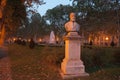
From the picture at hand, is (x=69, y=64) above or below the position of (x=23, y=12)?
below

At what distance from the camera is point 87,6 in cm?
6475

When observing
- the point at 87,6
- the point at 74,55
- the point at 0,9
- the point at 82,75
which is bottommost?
the point at 82,75

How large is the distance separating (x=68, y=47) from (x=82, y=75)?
4.77ft

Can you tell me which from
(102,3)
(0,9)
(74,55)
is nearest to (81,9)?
A: (102,3)

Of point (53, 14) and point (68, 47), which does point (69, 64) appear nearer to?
point (68, 47)

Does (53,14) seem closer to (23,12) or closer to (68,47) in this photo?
(23,12)

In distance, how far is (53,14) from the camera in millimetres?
97750

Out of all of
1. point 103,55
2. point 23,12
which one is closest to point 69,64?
point 103,55

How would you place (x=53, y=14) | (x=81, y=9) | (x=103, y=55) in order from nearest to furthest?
(x=103, y=55), (x=81, y=9), (x=53, y=14)

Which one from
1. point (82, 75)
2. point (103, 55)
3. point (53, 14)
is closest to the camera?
point (82, 75)

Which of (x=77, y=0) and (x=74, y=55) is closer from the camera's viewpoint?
(x=74, y=55)

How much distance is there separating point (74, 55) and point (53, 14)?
280ft

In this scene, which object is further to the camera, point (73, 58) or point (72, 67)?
point (73, 58)

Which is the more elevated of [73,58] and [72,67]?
[73,58]
